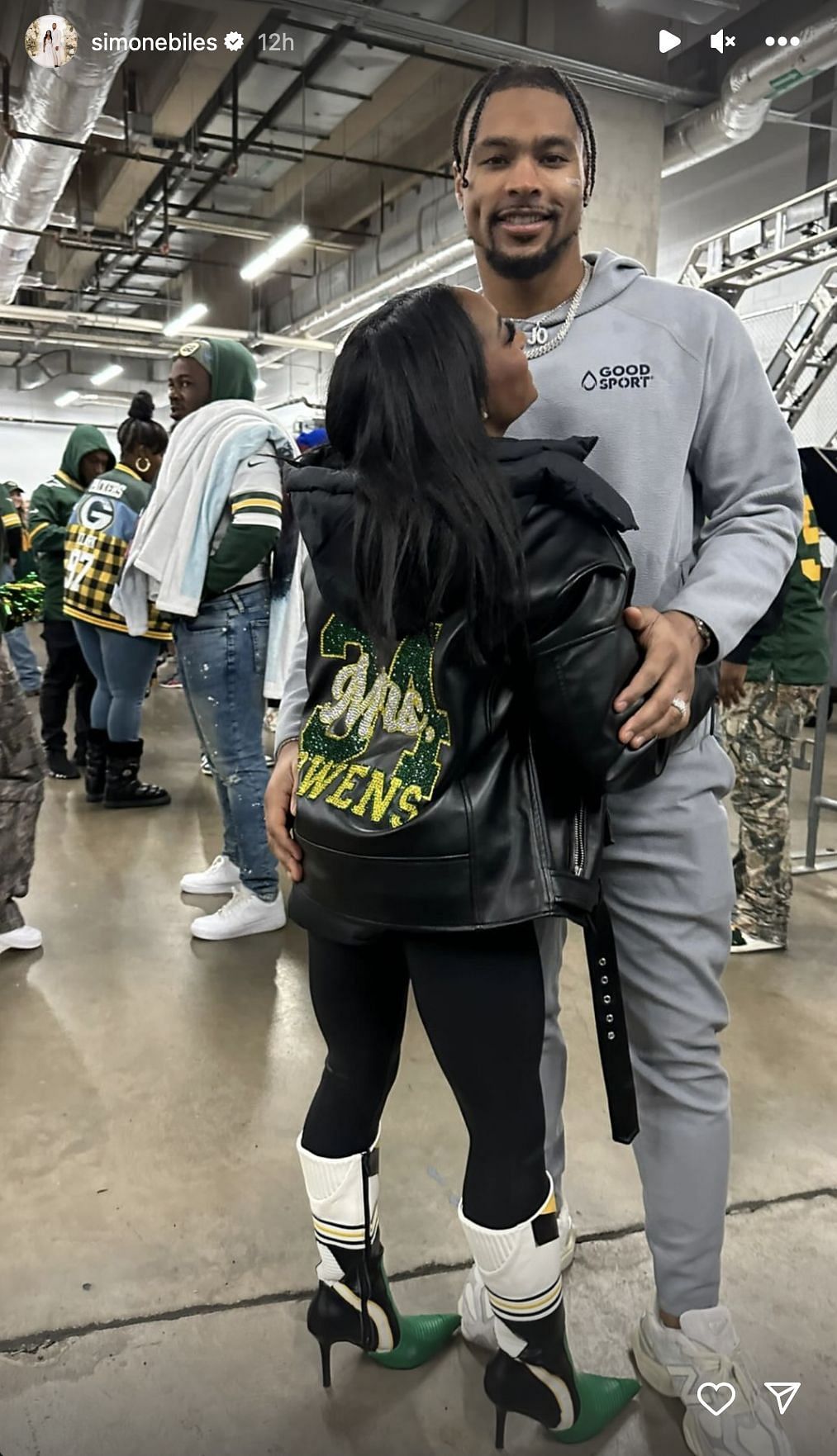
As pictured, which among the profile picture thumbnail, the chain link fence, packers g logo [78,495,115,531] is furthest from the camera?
the chain link fence

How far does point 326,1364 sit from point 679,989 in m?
0.62

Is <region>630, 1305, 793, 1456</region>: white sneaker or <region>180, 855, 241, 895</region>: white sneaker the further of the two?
<region>180, 855, 241, 895</region>: white sneaker

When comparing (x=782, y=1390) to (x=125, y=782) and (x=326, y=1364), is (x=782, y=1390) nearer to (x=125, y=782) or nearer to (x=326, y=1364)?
(x=326, y=1364)

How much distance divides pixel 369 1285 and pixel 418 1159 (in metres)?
0.60

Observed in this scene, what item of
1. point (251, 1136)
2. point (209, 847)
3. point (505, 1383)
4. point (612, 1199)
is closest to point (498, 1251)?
point (505, 1383)

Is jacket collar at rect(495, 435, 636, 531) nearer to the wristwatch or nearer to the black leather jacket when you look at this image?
the black leather jacket

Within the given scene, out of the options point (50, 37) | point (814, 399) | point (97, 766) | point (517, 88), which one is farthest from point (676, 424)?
point (814, 399)

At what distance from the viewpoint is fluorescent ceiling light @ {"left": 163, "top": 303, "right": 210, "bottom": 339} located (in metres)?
11.2

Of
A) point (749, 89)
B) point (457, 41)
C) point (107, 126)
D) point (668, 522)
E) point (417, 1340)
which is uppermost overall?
point (107, 126)

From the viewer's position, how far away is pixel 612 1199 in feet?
4.99

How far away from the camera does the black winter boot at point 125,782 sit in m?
3.82

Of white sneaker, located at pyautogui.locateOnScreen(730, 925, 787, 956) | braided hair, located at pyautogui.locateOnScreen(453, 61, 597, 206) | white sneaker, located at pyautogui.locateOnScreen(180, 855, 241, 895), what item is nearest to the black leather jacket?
braided hair, located at pyautogui.locateOnScreen(453, 61, 597, 206)

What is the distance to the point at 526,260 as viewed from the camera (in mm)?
1001

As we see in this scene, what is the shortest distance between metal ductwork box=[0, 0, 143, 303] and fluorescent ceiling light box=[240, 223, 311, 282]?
61.2 inches
